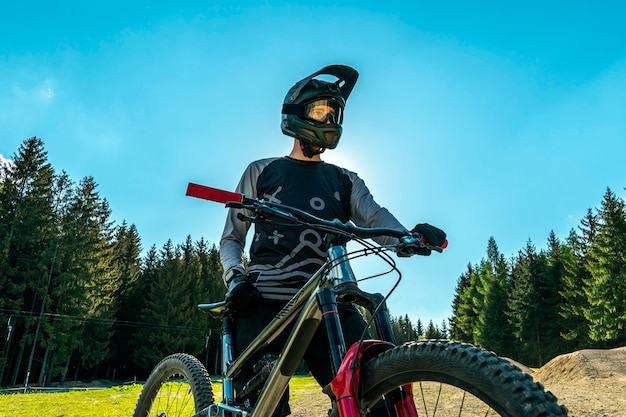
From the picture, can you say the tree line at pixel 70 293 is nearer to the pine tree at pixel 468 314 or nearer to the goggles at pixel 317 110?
the goggles at pixel 317 110

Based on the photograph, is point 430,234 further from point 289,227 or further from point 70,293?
point 70,293

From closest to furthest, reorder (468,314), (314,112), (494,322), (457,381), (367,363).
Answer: (457,381)
(367,363)
(314,112)
(494,322)
(468,314)

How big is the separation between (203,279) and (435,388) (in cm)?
5685

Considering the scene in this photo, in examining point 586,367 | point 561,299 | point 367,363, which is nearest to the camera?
point 367,363

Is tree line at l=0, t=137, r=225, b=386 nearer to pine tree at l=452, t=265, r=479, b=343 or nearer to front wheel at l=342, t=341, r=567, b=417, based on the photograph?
front wheel at l=342, t=341, r=567, b=417

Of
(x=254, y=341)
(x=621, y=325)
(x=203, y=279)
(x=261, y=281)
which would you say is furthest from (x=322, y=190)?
(x=203, y=279)

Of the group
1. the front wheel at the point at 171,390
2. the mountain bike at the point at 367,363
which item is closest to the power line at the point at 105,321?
the front wheel at the point at 171,390

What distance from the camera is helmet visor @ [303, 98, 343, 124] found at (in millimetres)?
2842

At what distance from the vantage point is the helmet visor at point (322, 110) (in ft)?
9.32

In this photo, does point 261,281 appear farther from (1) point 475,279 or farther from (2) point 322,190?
(1) point 475,279

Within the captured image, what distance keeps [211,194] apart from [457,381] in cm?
112

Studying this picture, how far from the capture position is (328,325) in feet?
5.57

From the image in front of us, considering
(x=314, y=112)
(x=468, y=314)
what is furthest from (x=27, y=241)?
(x=468, y=314)

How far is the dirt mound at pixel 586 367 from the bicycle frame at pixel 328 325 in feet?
35.8
